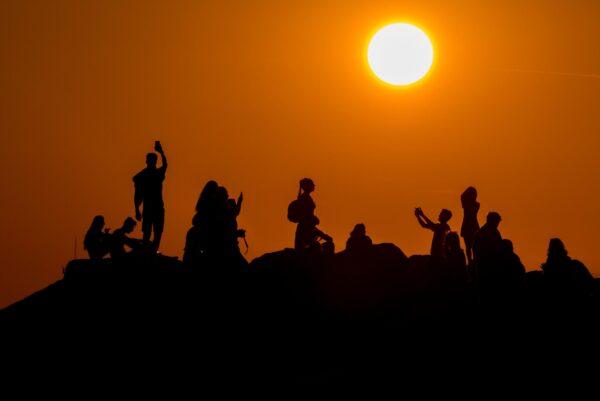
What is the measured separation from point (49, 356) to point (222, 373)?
4.41 metres

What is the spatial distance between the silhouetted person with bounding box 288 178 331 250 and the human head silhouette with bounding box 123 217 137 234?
4.65 m

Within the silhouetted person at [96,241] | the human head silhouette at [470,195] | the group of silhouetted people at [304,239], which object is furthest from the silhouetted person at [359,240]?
the silhouetted person at [96,241]

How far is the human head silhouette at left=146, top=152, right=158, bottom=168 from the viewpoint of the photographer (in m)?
19.4

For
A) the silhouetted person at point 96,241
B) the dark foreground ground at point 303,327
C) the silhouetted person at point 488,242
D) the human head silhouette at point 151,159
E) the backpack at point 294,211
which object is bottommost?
the dark foreground ground at point 303,327

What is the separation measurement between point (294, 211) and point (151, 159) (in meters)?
4.44

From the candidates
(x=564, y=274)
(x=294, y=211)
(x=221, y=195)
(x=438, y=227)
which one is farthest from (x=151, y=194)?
(x=564, y=274)

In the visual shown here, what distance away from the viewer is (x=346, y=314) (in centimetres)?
1803

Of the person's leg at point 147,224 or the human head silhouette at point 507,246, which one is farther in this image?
the person's leg at point 147,224

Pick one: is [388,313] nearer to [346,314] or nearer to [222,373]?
[346,314]

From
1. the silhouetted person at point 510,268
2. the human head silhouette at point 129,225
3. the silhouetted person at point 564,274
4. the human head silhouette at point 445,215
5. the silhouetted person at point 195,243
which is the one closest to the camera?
the silhouetted person at point 564,274

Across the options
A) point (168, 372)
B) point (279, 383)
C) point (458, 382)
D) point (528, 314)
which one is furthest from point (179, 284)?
point (528, 314)

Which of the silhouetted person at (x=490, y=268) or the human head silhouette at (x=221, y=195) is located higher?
the human head silhouette at (x=221, y=195)

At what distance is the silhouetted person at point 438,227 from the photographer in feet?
68.2

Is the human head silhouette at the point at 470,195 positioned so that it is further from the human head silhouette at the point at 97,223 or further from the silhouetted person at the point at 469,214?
the human head silhouette at the point at 97,223
